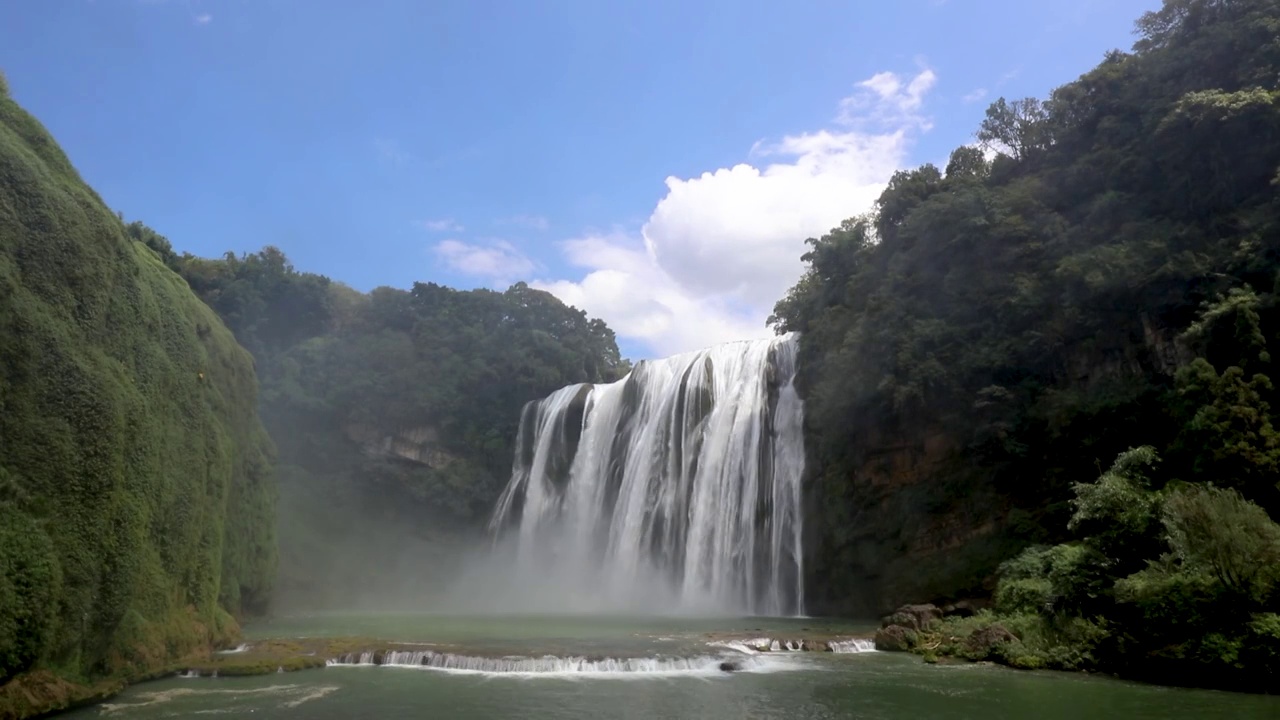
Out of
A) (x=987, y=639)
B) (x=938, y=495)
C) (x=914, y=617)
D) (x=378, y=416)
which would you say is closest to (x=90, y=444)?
(x=987, y=639)

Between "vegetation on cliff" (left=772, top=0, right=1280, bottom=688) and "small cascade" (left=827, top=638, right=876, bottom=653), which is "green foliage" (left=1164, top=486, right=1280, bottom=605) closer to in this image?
"vegetation on cliff" (left=772, top=0, right=1280, bottom=688)

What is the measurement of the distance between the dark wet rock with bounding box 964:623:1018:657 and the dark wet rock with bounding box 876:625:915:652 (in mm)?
1400

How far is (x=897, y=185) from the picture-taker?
31.0m

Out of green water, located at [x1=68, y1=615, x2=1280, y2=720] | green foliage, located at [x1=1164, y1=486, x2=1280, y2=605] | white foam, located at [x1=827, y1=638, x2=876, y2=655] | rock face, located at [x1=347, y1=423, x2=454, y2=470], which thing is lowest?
green water, located at [x1=68, y1=615, x2=1280, y2=720]

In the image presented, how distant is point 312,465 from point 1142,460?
37.9 metres

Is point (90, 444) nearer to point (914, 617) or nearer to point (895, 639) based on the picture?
point (895, 639)

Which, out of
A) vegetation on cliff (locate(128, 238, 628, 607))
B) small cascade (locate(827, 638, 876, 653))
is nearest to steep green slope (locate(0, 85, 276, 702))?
small cascade (locate(827, 638, 876, 653))

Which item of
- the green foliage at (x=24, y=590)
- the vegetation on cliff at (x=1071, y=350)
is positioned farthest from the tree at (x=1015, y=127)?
the green foliage at (x=24, y=590)

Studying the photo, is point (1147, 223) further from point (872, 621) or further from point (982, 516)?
point (872, 621)

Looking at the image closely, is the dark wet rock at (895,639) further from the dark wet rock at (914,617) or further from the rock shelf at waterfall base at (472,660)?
the rock shelf at waterfall base at (472,660)

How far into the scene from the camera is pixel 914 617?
19.6m

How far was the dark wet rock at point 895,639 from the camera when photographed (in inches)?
718

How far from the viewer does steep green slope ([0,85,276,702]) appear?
39.0 ft

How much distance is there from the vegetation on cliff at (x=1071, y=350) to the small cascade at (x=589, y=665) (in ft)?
18.1
